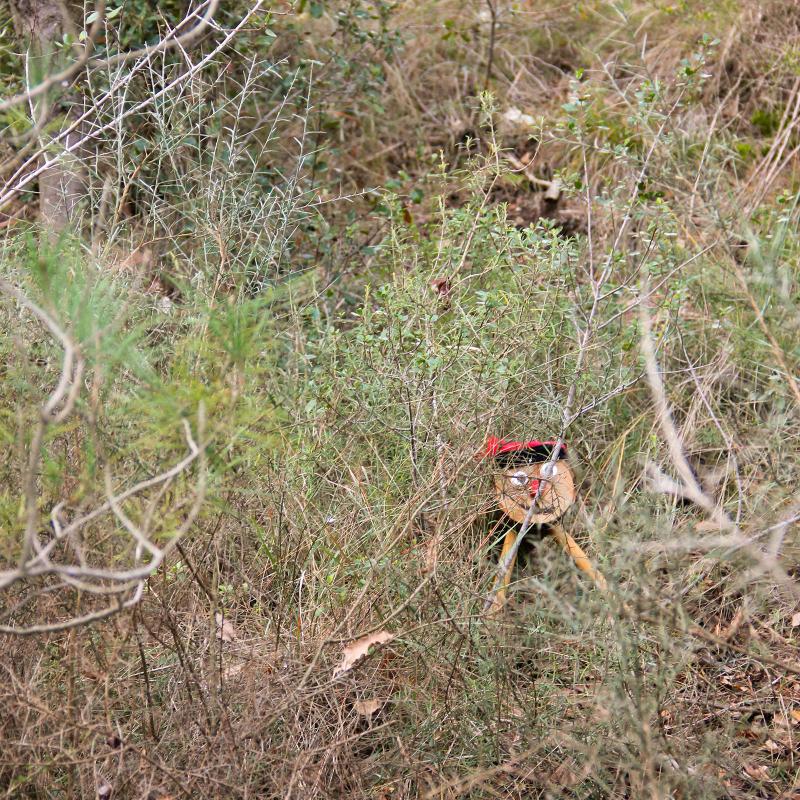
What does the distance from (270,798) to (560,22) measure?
5.29 metres

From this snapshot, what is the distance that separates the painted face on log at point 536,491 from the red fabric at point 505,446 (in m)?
0.05

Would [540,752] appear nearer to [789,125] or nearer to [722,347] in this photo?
[722,347]

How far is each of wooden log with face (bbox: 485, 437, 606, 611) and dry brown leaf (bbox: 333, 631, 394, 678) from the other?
0.40 m

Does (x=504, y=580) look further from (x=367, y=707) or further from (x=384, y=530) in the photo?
(x=367, y=707)

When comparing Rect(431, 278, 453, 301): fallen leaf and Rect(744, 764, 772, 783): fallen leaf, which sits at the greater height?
Rect(431, 278, 453, 301): fallen leaf

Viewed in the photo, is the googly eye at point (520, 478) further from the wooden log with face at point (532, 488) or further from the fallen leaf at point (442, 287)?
the fallen leaf at point (442, 287)

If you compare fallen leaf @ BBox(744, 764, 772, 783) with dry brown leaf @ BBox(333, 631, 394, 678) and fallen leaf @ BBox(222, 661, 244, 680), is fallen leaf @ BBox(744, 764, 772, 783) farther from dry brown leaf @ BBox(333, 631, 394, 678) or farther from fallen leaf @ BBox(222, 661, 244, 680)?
fallen leaf @ BBox(222, 661, 244, 680)

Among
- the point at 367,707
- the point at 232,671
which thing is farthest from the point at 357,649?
the point at 232,671

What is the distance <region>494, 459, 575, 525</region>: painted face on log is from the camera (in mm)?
2971

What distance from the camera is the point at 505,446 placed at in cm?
304

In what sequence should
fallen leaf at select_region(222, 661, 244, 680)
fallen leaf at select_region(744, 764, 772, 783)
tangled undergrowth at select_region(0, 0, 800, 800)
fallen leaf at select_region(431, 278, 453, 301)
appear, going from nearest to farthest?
tangled undergrowth at select_region(0, 0, 800, 800)
fallen leaf at select_region(222, 661, 244, 680)
fallen leaf at select_region(744, 764, 772, 783)
fallen leaf at select_region(431, 278, 453, 301)

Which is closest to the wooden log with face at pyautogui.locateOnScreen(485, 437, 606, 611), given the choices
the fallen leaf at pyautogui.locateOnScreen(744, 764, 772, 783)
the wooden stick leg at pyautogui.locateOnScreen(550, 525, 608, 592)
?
the wooden stick leg at pyautogui.locateOnScreen(550, 525, 608, 592)

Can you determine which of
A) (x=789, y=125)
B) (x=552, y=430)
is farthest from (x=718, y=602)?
(x=789, y=125)

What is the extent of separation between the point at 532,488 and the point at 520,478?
145 mm
